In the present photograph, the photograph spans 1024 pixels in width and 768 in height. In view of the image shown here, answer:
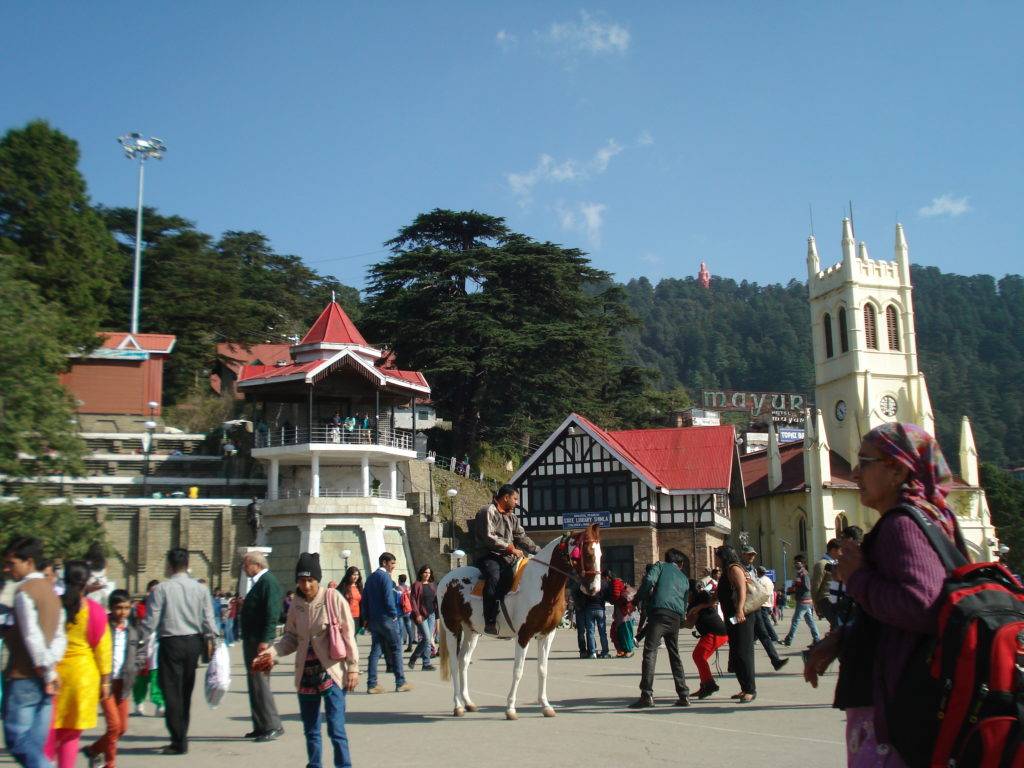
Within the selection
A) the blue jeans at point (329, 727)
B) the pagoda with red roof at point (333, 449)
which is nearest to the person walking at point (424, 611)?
the blue jeans at point (329, 727)

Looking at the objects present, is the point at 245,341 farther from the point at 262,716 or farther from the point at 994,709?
the point at 994,709

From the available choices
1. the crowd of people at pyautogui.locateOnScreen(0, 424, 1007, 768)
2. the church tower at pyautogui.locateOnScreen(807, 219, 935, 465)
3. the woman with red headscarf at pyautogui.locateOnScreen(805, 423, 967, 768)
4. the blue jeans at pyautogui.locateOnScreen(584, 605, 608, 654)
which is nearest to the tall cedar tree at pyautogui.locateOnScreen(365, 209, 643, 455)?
the church tower at pyautogui.locateOnScreen(807, 219, 935, 465)

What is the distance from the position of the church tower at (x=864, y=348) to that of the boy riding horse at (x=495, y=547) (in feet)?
187

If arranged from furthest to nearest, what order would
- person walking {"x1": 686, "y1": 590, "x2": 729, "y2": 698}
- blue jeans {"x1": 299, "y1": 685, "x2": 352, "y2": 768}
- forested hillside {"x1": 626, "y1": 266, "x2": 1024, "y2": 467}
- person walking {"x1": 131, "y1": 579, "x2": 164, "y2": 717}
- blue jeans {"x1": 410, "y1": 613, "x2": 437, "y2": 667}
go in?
forested hillside {"x1": 626, "y1": 266, "x2": 1024, "y2": 467} → blue jeans {"x1": 410, "y1": 613, "x2": 437, "y2": 667} → person walking {"x1": 686, "y1": 590, "x2": 729, "y2": 698} → person walking {"x1": 131, "y1": 579, "x2": 164, "y2": 717} → blue jeans {"x1": 299, "y1": 685, "x2": 352, "y2": 768}

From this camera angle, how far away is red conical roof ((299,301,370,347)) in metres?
44.9

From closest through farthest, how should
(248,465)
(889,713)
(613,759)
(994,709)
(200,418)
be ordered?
(994,709) → (889,713) → (613,759) → (248,465) → (200,418)

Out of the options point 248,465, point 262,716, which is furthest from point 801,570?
point 248,465

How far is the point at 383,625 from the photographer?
14.4m

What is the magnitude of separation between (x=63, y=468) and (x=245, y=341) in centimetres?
3318

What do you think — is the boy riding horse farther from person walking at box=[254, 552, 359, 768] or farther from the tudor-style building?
the tudor-style building

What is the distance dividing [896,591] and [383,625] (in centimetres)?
1141

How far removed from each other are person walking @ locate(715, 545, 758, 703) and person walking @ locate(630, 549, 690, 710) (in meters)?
0.61

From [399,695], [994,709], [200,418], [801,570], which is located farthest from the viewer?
[200,418]

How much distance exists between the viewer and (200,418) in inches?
2026
